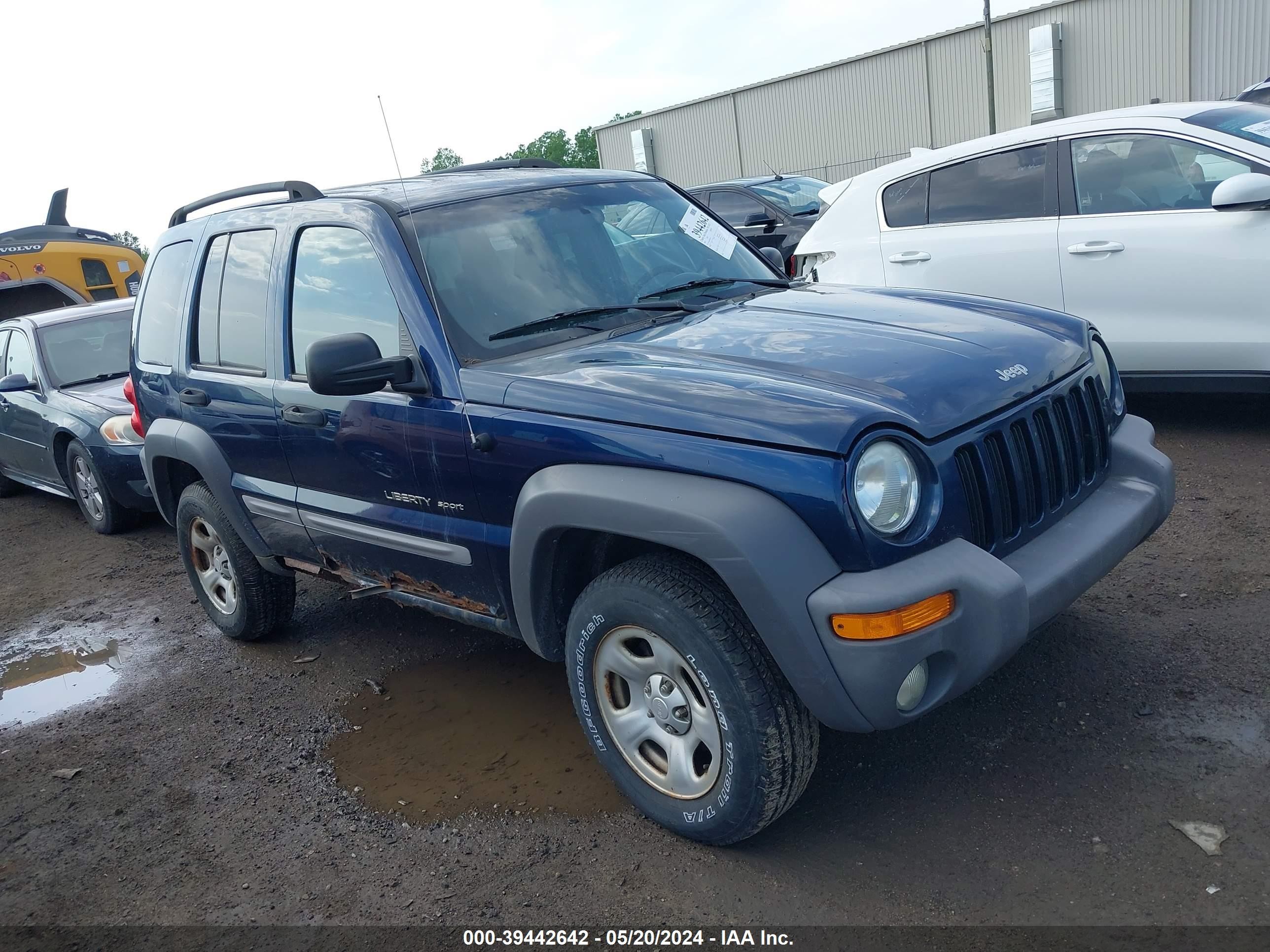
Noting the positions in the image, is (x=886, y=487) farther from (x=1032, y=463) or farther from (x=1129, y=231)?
(x=1129, y=231)

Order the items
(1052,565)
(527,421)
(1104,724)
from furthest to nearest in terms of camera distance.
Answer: (1104,724)
(527,421)
(1052,565)

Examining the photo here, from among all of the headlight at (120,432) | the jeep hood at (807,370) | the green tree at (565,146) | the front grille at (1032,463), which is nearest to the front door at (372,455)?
the jeep hood at (807,370)

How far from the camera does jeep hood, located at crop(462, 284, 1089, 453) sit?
270cm

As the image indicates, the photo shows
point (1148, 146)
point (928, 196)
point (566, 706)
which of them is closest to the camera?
point (566, 706)

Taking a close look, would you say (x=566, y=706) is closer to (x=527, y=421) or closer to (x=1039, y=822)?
(x=527, y=421)

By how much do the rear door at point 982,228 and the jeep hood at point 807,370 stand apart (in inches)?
105

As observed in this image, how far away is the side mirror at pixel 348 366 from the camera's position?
3264 millimetres

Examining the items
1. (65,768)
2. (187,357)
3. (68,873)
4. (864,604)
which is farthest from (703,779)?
(187,357)

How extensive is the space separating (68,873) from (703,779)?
2.06 meters

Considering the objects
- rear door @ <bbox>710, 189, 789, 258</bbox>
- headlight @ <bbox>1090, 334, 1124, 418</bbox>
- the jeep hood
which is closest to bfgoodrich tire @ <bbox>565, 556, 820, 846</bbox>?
the jeep hood

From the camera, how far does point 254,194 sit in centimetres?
444

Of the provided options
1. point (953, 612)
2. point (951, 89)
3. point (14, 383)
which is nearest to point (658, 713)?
point (953, 612)

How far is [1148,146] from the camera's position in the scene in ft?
19.1

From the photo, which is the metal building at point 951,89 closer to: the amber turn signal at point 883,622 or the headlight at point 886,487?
the headlight at point 886,487
